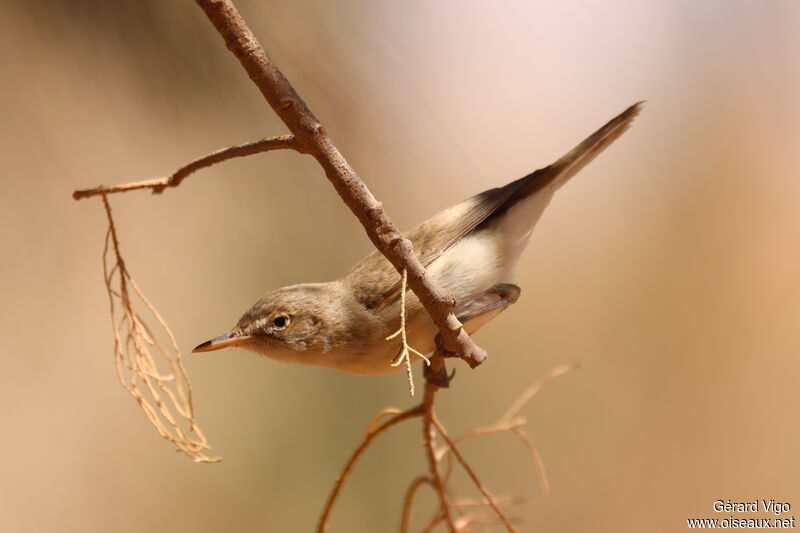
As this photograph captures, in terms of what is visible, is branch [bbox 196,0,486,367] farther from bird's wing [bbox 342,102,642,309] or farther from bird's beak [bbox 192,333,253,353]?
bird's beak [bbox 192,333,253,353]

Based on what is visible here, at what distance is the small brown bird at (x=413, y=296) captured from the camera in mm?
1427

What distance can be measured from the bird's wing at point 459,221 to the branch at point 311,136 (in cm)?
47

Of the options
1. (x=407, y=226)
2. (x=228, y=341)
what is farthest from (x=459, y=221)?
(x=407, y=226)

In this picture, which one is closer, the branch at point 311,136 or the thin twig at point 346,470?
the branch at point 311,136

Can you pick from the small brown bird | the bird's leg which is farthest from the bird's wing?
the bird's leg

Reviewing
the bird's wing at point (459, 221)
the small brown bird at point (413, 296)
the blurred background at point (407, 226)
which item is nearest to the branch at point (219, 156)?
the small brown bird at point (413, 296)

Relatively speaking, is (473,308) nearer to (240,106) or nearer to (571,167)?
(571,167)

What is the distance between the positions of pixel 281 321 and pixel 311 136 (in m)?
0.72

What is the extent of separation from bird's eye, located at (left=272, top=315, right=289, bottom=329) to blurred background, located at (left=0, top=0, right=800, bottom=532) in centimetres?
81

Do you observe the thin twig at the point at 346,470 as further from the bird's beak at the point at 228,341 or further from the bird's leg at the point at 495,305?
the bird's beak at the point at 228,341

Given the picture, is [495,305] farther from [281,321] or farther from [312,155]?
[312,155]

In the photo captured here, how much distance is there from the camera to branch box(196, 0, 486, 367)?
2.83ft

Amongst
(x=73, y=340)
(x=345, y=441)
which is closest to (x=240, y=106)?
(x=73, y=340)

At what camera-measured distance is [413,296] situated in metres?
1.42
